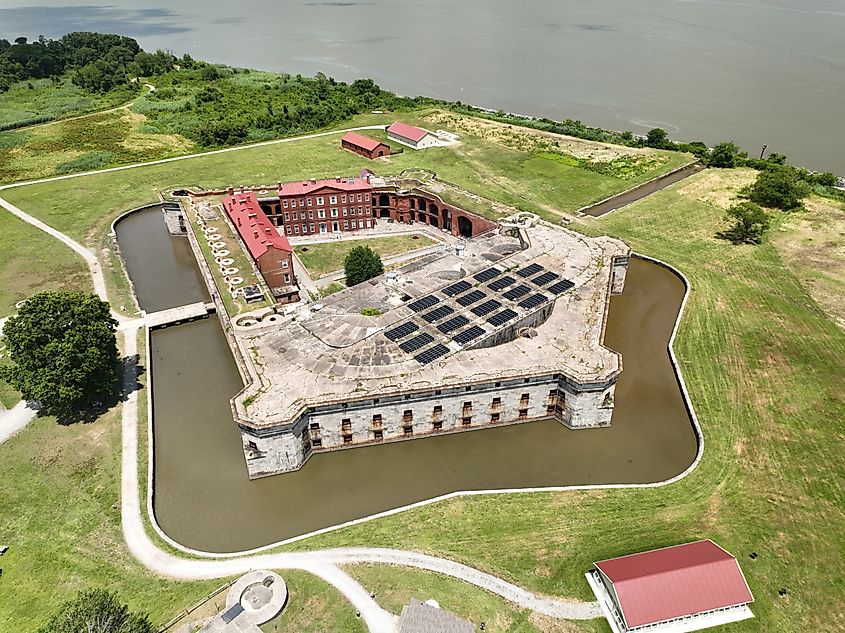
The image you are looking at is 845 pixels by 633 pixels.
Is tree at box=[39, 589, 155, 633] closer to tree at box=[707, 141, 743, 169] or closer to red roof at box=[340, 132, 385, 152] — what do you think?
red roof at box=[340, 132, 385, 152]

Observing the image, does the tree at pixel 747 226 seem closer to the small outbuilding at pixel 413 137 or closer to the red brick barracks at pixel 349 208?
the red brick barracks at pixel 349 208

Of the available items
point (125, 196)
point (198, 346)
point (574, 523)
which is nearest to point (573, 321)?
point (574, 523)

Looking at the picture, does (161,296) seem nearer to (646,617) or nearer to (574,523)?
(574,523)

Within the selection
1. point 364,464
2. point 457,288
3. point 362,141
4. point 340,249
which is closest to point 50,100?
point 362,141

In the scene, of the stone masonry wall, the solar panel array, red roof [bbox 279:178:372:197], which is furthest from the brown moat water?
red roof [bbox 279:178:372:197]

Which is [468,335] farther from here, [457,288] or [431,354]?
[457,288]

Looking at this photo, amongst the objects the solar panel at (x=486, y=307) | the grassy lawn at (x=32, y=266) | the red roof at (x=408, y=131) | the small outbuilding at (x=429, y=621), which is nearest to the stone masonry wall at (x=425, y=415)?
the solar panel at (x=486, y=307)
